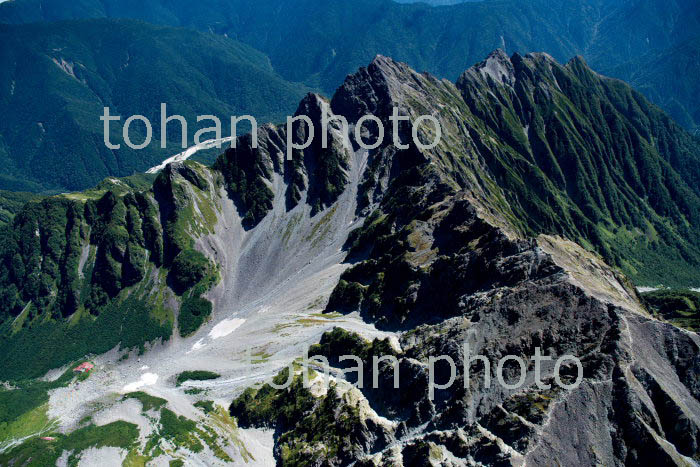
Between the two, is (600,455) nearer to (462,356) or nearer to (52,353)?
(462,356)

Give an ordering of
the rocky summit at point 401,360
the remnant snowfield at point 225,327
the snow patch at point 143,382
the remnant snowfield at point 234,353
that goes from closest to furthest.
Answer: the rocky summit at point 401,360 → the remnant snowfield at point 234,353 → the snow patch at point 143,382 → the remnant snowfield at point 225,327

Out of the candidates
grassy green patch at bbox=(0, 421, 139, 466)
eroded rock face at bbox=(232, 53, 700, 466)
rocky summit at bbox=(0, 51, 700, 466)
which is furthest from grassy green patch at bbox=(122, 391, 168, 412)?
eroded rock face at bbox=(232, 53, 700, 466)

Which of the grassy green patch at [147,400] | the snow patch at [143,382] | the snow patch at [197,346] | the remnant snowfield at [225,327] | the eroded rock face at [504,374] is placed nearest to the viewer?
the eroded rock face at [504,374]

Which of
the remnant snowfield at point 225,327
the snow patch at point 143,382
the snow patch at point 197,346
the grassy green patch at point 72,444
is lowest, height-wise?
the grassy green patch at point 72,444

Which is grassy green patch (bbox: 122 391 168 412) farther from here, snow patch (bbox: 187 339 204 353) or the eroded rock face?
snow patch (bbox: 187 339 204 353)

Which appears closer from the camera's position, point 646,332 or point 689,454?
point 689,454

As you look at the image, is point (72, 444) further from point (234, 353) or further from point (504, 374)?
point (504, 374)

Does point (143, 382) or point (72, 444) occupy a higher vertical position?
point (143, 382)

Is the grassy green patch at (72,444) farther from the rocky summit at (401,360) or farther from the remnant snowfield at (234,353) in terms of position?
the remnant snowfield at (234,353)

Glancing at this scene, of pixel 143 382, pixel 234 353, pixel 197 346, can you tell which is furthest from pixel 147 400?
pixel 197 346

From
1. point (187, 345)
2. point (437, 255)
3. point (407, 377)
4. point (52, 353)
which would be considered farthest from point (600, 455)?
point (52, 353)

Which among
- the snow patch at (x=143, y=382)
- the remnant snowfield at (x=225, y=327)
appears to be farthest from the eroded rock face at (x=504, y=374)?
the remnant snowfield at (x=225, y=327)
